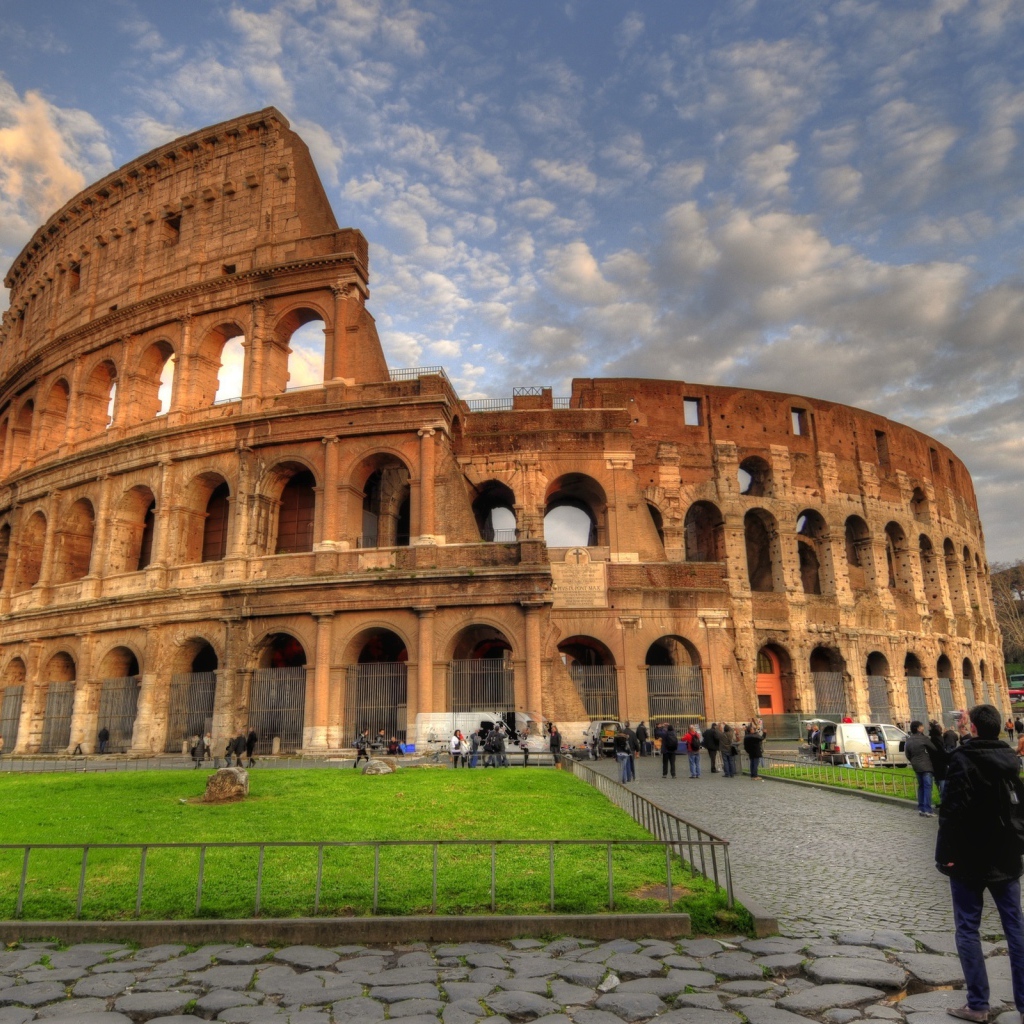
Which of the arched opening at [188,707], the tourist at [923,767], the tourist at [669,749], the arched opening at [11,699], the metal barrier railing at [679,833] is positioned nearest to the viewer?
the metal barrier railing at [679,833]

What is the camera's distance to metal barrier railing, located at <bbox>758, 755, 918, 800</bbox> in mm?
13891

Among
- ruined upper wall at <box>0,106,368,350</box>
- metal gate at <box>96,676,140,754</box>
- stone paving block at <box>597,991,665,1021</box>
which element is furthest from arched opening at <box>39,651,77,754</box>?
stone paving block at <box>597,991,665,1021</box>

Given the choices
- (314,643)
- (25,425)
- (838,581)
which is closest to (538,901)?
(314,643)

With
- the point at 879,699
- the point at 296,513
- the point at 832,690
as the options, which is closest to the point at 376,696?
the point at 296,513

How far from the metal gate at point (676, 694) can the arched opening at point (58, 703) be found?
1831 cm

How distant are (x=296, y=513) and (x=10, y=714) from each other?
39.9 feet

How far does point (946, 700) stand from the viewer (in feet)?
116

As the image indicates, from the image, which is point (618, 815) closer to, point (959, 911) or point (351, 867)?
point (351, 867)

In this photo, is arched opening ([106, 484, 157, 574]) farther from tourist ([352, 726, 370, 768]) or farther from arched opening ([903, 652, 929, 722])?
→ arched opening ([903, 652, 929, 722])

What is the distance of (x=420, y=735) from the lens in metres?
22.1

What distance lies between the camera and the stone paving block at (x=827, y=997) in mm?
4508

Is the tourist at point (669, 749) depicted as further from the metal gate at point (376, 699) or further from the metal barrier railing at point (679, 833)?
the metal gate at point (376, 699)

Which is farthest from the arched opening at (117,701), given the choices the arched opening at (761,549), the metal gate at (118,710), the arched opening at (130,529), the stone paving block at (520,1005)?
the stone paving block at (520,1005)

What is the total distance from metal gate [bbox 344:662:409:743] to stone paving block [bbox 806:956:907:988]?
18.6m
